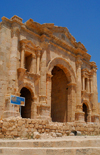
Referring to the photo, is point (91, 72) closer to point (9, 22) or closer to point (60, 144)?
point (9, 22)

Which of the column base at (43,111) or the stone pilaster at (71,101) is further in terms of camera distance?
the stone pilaster at (71,101)

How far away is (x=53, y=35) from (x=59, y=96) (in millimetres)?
7003

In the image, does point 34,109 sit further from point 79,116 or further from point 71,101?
point 79,116

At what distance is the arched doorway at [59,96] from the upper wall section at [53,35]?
3042mm

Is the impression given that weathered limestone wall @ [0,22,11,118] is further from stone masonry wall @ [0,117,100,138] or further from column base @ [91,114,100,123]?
column base @ [91,114,100,123]

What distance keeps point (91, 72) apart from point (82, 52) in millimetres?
3219

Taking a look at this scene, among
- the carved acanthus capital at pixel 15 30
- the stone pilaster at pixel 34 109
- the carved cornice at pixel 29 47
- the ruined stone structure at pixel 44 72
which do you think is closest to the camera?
the ruined stone structure at pixel 44 72

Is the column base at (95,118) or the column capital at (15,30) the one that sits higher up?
the column capital at (15,30)

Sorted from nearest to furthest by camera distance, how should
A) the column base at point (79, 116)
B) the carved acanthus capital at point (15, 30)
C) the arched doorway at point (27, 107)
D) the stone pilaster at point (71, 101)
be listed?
the carved acanthus capital at point (15, 30) < the arched doorway at point (27, 107) < the column base at point (79, 116) < the stone pilaster at point (71, 101)

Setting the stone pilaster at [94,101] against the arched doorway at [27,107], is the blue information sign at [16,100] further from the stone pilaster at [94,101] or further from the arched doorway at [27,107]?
the stone pilaster at [94,101]

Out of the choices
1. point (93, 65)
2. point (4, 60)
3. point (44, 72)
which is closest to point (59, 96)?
point (44, 72)

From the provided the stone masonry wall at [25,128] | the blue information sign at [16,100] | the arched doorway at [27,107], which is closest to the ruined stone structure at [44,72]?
the arched doorway at [27,107]

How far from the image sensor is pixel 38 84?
54.7 feet

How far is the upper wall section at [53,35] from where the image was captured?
15.8 meters
